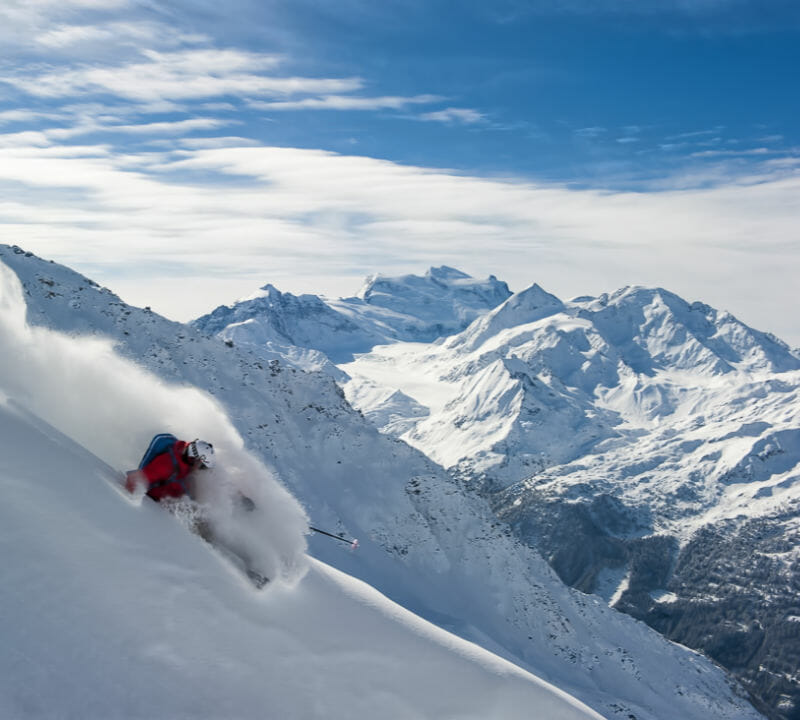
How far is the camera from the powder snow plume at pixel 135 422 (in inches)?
634

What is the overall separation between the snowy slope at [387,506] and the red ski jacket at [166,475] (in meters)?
42.6

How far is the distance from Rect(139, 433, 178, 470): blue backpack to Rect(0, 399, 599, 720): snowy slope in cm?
139

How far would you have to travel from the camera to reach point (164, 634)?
983cm

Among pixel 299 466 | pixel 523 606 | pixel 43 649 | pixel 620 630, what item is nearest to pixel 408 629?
pixel 43 649

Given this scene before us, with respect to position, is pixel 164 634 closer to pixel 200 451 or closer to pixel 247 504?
pixel 200 451

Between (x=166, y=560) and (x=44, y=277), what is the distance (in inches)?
3127

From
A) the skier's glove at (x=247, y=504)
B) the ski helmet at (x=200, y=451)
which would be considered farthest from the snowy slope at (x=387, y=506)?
the ski helmet at (x=200, y=451)

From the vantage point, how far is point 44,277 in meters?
78.9

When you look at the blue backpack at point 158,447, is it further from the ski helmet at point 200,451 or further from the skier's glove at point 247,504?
the skier's glove at point 247,504

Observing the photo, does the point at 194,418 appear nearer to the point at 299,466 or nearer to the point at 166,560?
the point at 166,560

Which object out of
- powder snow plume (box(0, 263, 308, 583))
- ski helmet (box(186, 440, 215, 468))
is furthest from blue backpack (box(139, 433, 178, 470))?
powder snow plume (box(0, 263, 308, 583))

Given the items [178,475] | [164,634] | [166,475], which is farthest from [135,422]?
[164,634]

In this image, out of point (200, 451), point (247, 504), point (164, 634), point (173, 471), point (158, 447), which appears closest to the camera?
point (164, 634)

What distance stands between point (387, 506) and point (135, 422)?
2352 inches
